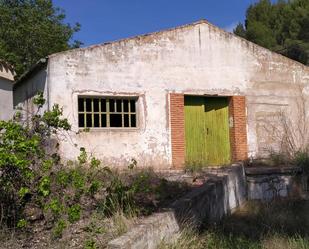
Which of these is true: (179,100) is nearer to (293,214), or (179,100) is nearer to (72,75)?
(72,75)

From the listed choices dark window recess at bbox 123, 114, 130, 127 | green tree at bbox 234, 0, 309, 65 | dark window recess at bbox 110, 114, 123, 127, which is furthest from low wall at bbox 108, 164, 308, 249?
green tree at bbox 234, 0, 309, 65

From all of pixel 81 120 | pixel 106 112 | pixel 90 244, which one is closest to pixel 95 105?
pixel 106 112

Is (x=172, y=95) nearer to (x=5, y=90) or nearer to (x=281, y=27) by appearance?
(x=5, y=90)

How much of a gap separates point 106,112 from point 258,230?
5.94 metres

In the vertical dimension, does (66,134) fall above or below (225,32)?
below

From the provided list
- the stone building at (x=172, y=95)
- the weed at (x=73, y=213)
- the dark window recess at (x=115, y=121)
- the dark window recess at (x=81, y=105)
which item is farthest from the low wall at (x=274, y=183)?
the weed at (x=73, y=213)

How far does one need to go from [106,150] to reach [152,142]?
4.48 feet

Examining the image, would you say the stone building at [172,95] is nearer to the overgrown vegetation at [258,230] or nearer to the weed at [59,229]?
the overgrown vegetation at [258,230]

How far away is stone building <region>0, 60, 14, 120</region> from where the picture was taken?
36.9 feet

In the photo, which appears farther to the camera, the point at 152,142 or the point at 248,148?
the point at 248,148

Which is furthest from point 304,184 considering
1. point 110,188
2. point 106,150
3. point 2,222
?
point 2,222

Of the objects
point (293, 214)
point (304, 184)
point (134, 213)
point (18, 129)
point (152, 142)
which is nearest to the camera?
point (18, 129)

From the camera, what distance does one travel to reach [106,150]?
1277 cm

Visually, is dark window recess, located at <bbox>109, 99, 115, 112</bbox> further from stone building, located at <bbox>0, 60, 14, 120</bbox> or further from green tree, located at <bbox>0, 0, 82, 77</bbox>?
green tree, located at <bbox>0, 0, 82, 77</bbox>
